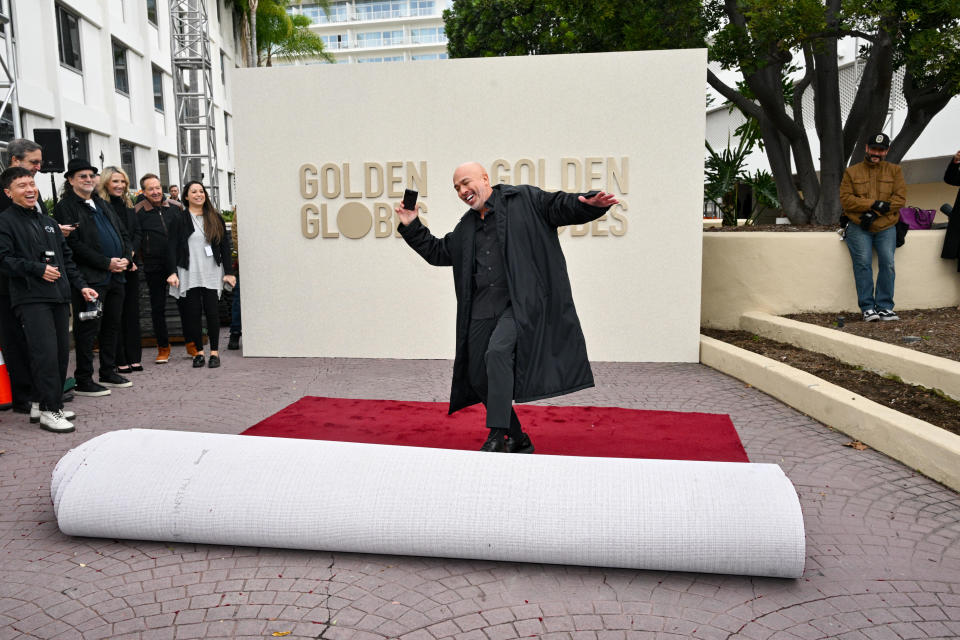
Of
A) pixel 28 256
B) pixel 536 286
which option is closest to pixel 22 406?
pixel 28 256

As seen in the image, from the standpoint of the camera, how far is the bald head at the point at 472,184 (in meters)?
4.48

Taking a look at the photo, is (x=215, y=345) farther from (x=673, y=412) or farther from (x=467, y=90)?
(x=673, y=412)

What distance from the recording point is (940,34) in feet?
28.1

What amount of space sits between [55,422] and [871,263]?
8.10m

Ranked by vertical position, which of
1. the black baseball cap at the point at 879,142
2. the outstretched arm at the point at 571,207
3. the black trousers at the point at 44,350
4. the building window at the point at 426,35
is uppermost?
the building window at the point at 426,35

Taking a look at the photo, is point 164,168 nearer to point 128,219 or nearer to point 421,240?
point 128,219

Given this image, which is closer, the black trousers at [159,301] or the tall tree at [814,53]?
the black trousers at [159,301]

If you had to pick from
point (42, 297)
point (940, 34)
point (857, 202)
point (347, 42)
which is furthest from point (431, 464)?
point (347, 42)

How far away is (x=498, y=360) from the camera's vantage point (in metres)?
4.36

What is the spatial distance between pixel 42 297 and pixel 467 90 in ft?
14.9

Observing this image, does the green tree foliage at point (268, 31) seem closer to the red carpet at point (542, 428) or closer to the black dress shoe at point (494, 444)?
the red carpet at point (542, 428)

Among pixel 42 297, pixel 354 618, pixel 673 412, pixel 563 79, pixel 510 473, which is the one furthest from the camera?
pixel 563 79

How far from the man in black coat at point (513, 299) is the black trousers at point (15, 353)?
3286 mm

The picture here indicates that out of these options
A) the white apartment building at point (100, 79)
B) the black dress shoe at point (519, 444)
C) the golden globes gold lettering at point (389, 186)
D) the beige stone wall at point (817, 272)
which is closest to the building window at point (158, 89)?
the white apartment building at point (100, 79)
